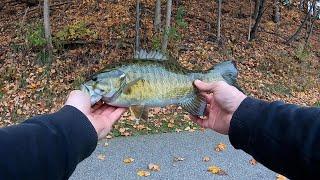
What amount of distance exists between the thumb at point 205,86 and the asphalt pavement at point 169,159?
12.8 ft

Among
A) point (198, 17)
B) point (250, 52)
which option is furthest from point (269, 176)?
point (198, 17)

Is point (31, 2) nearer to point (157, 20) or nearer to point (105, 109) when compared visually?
point (157, 20)

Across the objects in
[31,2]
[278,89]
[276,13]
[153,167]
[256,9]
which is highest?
[31,2]

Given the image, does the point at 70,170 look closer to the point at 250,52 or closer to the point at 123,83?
the point at 123,83

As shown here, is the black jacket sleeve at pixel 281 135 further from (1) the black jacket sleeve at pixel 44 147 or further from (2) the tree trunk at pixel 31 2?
(2) the tree trunk at pixel 31 2

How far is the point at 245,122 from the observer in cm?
217

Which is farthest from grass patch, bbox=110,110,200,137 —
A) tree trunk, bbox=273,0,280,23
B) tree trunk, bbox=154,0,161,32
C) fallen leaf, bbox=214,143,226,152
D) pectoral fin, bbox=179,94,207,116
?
tree trunk, bbox=273,0,280,23

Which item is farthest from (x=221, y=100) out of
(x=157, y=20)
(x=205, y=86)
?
(x=157, y=20)

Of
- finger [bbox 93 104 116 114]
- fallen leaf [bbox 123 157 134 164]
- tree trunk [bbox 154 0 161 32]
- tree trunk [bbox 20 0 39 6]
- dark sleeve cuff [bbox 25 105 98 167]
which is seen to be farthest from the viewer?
tree trunk [bbox 20 0 39 6]

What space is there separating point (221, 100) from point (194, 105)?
0.52ft

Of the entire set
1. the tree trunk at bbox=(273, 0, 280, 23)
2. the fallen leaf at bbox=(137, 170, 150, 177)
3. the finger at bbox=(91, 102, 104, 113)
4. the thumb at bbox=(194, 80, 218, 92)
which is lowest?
the fallen leaf at bbox=(137, 170, 150, 177)

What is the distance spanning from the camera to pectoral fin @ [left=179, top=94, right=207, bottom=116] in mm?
2758

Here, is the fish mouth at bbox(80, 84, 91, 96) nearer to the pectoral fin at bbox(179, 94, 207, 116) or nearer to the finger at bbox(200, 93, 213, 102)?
the pectoral fin at bbox(179, 94, 207, 116)

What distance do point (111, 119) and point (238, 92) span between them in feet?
2.39
